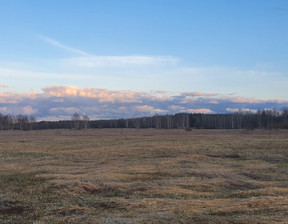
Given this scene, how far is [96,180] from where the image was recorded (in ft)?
57.6

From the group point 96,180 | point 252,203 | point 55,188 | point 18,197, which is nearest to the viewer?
point 252,203

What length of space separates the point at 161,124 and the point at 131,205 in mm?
161696

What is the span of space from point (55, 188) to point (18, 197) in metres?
2.02

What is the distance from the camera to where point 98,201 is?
12.8 metres

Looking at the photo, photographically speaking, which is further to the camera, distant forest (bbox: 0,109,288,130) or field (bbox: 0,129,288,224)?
distant forest (bbox: 0,109,288,130)

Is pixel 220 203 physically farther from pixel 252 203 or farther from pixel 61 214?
pixel 61 214

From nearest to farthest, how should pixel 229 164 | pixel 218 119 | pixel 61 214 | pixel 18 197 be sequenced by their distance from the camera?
pixel 61 214, pixel 18 197, pixel 229 164, pixel 218 119

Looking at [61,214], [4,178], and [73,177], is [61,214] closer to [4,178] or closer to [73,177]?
[73,177]

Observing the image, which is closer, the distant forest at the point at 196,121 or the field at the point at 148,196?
the field at the point at 148,196

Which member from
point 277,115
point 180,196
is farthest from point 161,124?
point 180,196

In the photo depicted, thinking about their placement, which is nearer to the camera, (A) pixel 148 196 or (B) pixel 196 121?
(A) pixel 148 196

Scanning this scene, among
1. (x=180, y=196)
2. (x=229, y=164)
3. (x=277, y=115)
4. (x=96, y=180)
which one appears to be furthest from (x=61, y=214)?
(x=277, y=115)

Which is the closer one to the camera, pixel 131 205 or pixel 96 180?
pixel 131 205

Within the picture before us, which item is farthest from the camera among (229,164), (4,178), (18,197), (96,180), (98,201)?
(229,164)
